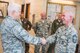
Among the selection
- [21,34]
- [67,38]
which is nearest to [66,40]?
[67,38]

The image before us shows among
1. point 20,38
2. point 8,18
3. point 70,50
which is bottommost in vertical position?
point 70,50

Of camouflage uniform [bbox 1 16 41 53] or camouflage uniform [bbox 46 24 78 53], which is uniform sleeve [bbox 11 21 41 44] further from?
camouflage uniform [bbox 46 24 78 53]

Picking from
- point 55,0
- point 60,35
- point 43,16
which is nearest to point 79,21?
point 55,0

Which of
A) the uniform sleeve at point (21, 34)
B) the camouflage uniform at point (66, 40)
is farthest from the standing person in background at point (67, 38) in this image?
the uniform sleeve at point (21, 34)

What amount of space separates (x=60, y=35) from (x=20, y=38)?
3.40ft

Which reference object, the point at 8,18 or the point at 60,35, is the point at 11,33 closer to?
the point at 8,18

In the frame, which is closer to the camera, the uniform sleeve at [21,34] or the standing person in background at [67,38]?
the uniform sleeve at [21,34]

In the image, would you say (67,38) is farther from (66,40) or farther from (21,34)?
(21,34)

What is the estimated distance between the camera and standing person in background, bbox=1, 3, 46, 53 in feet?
11.4

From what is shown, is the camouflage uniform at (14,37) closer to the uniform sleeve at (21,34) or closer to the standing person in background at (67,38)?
the uniform sleeve at (21,34)

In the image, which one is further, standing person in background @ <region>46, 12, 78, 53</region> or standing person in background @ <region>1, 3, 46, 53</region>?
A: standing person in background @ <region>46, 12, 78, 53</region>

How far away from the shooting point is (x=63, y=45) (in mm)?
4258

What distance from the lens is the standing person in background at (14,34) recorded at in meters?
3.47

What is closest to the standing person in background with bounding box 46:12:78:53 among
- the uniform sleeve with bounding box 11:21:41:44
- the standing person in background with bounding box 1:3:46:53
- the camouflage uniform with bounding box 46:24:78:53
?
the camouflage uniform with bounding box 46:24:78:53
